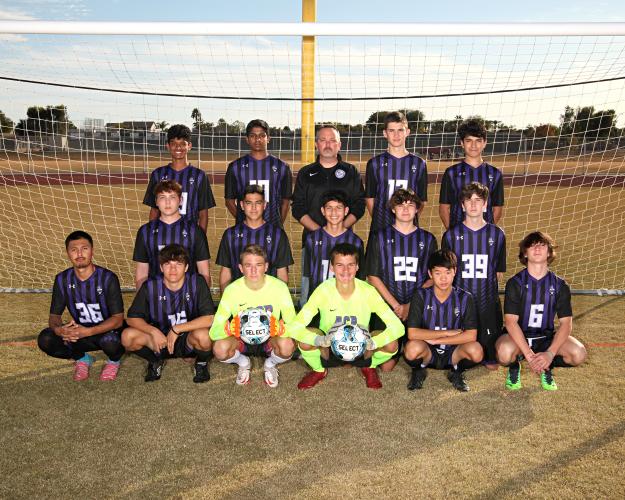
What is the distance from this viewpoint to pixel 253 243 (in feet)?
11.9

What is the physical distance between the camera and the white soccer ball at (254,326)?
3.05m

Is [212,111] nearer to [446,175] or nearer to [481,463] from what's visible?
[446,175]

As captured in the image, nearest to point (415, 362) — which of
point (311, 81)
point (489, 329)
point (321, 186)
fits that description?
point (489, 329)

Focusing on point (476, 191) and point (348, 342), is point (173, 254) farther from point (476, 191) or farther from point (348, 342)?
point (476, 191)

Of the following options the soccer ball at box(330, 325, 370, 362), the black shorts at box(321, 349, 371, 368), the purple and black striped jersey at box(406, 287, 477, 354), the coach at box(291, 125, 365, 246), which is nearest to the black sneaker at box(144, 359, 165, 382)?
the black shorts at box(321, 349, 371, 368)

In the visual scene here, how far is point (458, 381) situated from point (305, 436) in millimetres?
1054

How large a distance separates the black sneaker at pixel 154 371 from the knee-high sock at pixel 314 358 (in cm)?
90

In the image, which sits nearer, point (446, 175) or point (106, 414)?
point (106, 414)

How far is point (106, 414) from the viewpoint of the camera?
2.85 meters

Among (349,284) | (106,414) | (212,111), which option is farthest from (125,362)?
(212,111)

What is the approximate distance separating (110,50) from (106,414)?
3312 millimetres

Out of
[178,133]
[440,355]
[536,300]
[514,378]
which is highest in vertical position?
[178,133]

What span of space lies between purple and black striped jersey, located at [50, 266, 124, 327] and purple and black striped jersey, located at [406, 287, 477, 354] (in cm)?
184

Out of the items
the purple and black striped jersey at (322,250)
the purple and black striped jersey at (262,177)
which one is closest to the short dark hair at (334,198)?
the purple and black striped jersey at (322,250)
